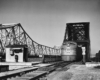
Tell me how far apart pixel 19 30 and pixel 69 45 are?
106 feet

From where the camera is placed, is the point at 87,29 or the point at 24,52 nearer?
the point at 24,52

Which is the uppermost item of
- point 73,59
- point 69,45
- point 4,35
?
point 4,35

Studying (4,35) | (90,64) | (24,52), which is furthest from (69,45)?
(4,35)

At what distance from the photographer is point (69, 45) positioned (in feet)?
118

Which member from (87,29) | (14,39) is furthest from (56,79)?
(87,29)

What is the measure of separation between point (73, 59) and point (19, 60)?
12552 millimetres

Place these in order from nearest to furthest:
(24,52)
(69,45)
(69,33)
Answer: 1. (24,52)
2. (69,45)
3. (69,33)

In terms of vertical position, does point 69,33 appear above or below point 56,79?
above

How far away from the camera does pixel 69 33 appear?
69.8 metres

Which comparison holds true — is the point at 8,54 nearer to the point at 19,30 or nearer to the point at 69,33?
the point at 19,30

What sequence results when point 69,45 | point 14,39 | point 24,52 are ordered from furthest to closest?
1. point 14,39
2. point 69,45
3. point 24,52

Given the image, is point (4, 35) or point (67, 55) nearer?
point (67, 55)

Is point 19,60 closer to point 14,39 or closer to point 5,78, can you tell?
point 5,78

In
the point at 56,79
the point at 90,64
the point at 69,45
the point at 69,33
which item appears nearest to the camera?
the point at 56,79
